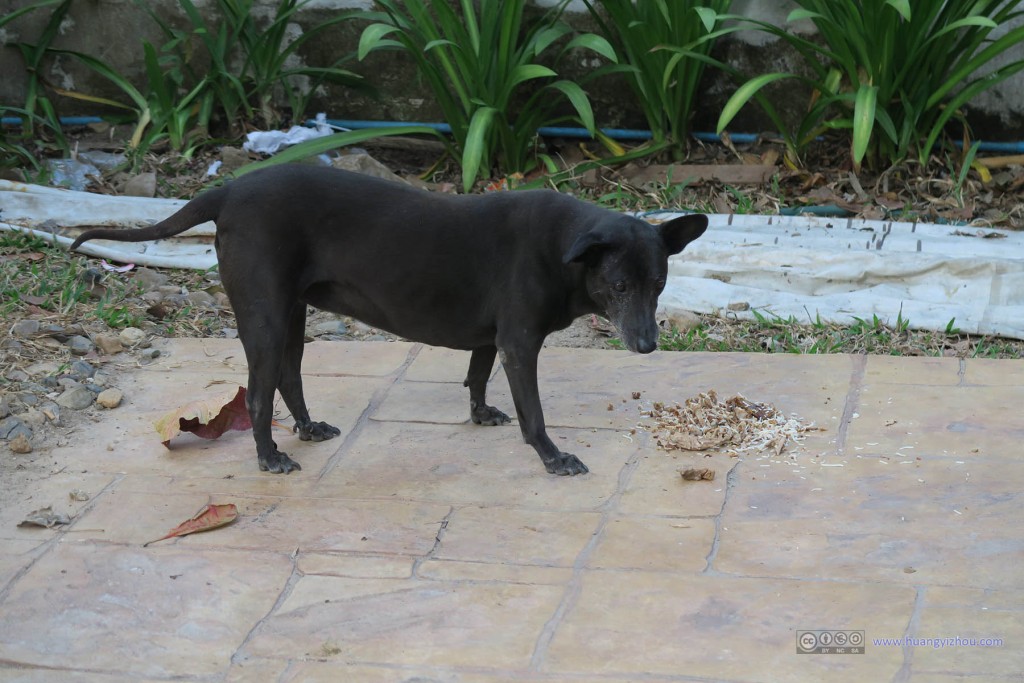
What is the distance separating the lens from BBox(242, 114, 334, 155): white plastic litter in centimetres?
657

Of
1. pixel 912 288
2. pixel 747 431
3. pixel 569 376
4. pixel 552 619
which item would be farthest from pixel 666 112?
pixel 552 619

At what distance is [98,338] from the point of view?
460 centimetres

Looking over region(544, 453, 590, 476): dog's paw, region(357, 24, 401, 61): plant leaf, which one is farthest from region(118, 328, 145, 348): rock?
region(544, 453, 590, 476): dog's paw

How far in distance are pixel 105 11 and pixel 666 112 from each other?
358 cm

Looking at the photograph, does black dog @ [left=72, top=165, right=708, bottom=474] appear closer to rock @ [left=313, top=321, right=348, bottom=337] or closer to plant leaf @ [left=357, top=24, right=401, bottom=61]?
rock @ [left=313, top=321, right=348, bottom=337]

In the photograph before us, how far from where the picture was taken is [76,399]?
409 cm

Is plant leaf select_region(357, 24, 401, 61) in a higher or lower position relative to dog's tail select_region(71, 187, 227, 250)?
higher

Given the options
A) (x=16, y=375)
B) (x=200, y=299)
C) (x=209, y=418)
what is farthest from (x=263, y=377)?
(x=200, y=299)

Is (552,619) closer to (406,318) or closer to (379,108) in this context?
(406,318)

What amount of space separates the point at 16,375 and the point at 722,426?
2647 mm

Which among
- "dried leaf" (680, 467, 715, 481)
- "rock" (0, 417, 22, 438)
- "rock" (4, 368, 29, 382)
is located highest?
"dried leaf" (680, 467, 715, 481)

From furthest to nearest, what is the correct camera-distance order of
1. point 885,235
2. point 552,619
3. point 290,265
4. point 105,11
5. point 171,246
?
point 105,11 < point 171,246 < point 885,235 < point 290,265 < point 552,619

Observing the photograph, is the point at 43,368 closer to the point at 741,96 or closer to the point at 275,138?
the point at 275,138

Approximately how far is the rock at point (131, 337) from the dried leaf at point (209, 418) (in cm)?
83
